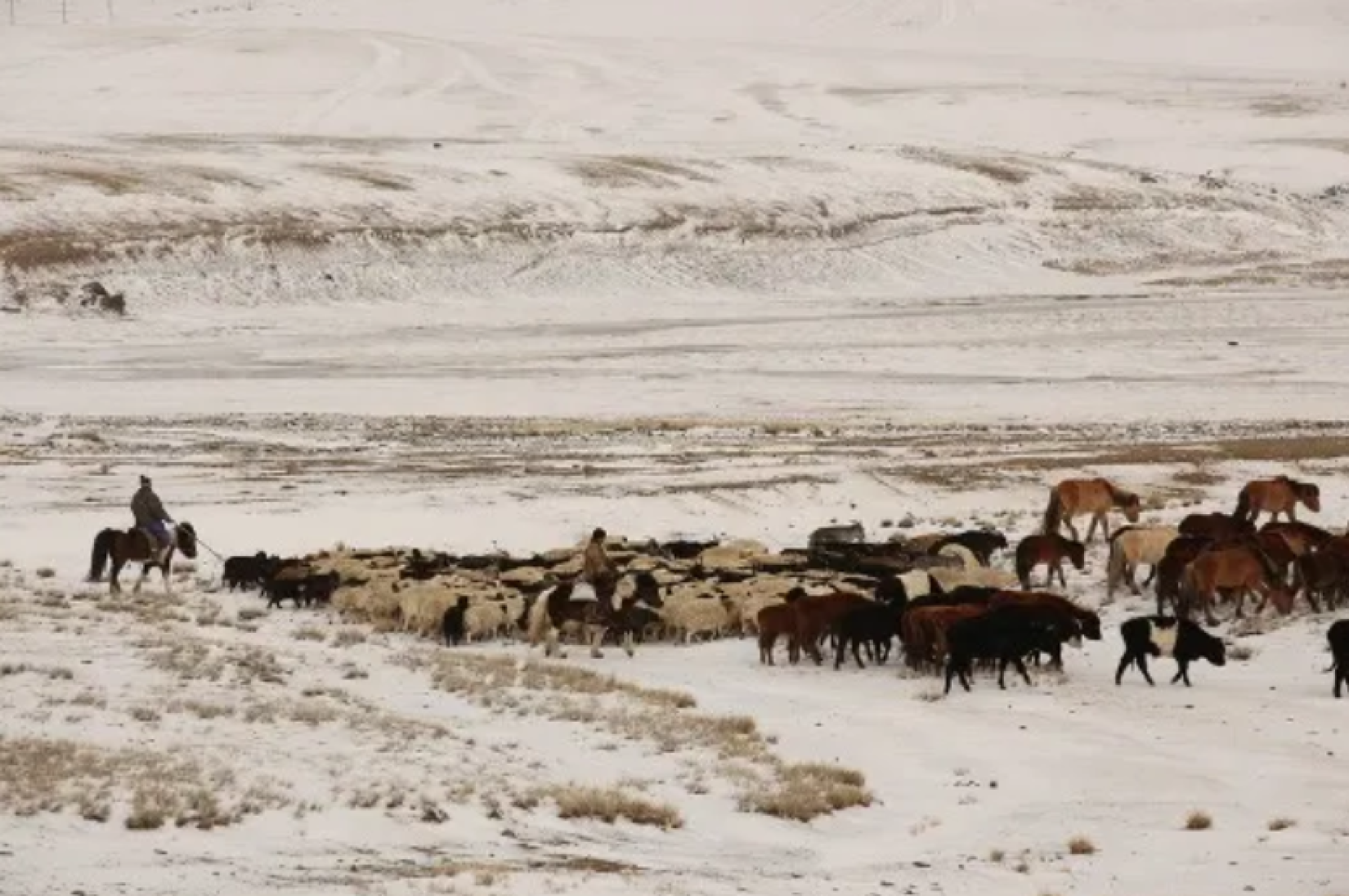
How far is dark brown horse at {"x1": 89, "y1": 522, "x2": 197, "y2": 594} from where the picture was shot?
24.9 m

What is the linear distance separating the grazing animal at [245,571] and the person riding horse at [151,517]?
2.77 ft

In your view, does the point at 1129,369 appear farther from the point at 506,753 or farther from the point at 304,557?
the point at 506,753

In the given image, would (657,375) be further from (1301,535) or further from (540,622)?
(540,622)

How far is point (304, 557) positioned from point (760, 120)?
95.1 m

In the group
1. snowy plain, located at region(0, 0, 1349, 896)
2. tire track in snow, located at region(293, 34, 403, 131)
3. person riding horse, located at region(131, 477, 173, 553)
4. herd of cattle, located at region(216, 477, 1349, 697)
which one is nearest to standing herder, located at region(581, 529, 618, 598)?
herd of cattle, located at region(216, 477, 1349, 697)

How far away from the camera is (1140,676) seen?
19.8 metres

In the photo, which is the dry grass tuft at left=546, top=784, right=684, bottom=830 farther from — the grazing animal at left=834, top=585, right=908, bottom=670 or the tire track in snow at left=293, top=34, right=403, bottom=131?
the tire track in snow at left=293, top=34, right=403, bottom=131

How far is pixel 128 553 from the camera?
24.9 m

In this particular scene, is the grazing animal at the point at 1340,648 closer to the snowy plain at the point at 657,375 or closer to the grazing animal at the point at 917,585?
the snowy plain at the point at 657,375

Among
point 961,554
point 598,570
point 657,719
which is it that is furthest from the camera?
point 961,554

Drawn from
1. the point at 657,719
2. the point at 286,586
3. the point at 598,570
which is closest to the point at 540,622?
the point at 598,570

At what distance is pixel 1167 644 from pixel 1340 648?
5.63ft

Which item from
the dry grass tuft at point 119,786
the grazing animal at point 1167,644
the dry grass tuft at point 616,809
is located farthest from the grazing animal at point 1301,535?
the dry grass tuft at point 119,786

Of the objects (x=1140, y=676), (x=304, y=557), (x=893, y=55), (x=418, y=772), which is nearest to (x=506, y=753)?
(x=418, y=772)
